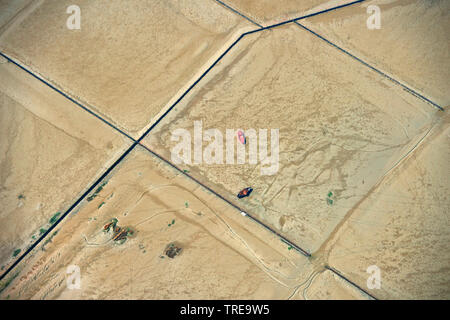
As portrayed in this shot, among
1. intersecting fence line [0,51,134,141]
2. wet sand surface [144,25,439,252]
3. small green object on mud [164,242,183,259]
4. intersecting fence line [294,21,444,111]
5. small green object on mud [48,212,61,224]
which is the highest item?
intersecting fence line [294,21,444,111]

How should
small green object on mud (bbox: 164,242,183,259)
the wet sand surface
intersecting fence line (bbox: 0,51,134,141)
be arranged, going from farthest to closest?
intersecting fence line (bbox: 0,51,134,141) < the wet sand surface < small green object on mud (bbox: 164,242,183,259)

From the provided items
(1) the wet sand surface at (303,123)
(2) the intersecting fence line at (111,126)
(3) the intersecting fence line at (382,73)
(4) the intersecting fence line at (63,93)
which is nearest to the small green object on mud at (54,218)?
(2) the intersecting fence line at (111,126)

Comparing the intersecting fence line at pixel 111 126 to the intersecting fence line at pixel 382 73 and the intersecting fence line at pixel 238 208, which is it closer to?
the intersecting fence line at pixel 238 208

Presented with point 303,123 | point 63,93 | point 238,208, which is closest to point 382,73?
point 303,123

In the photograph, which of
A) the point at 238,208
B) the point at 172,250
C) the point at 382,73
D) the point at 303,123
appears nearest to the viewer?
the point at 172,250

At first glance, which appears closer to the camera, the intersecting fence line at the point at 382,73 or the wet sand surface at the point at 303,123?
the wet sand surface at the point at 303,123

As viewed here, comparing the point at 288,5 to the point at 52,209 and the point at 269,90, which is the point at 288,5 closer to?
the point at 269,90

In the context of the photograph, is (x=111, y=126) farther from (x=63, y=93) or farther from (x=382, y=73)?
(x=382, y=73)

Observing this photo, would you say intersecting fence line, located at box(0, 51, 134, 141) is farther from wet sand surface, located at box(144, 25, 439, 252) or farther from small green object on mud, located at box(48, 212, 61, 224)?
small green object on mud, located at box(48, 212, 61, 224)

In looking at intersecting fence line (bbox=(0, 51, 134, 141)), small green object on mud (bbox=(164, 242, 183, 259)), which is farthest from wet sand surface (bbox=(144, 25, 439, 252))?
small green object on mud (bbox=(164, 242, 183, 259))

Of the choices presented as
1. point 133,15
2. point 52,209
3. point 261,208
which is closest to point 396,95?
point 261,208

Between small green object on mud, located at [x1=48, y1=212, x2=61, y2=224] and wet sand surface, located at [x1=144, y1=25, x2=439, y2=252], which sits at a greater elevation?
wet sand surface, located at [x1=144, y1=25, x2=439, y2=252]
